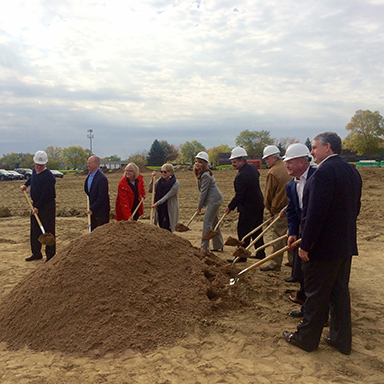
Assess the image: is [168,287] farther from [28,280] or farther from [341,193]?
[341,193]

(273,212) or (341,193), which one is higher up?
(341,193)

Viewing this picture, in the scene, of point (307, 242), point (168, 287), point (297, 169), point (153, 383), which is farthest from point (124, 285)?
point (297, 169)

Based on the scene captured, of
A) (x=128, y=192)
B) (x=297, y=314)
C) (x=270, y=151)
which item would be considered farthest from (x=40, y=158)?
(x=297, y=314)

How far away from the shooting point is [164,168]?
20.7ft

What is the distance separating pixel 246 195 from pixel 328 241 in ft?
9.96

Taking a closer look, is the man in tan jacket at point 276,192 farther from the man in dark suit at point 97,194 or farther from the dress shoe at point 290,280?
the man in dark suit at point 97,194

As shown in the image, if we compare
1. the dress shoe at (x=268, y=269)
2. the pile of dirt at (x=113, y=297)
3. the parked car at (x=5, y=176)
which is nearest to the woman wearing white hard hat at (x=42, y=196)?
the pile of dirt at (x=113, y=297)

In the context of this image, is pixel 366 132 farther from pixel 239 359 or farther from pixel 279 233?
pixel 239 359

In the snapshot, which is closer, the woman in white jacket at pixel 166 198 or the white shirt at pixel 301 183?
the white shirt at pixel 301 183

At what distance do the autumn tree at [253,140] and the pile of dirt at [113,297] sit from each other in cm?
6711

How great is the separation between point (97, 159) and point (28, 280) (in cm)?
245

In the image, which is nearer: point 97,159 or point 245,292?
point 245,292

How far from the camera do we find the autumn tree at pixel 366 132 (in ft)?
169

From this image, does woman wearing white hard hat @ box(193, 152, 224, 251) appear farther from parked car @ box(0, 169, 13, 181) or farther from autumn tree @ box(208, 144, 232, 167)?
autumn tree @ box(208, 144, 232, 167)
